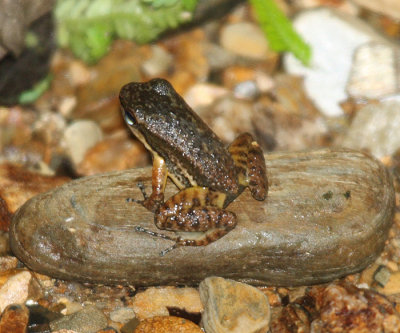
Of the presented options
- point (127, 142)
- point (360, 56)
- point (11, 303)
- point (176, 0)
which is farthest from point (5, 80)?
point (360, 56)

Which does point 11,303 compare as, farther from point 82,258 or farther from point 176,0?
point 176,0

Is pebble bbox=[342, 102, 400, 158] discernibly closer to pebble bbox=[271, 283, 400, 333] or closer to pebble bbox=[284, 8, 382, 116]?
pebble bbox=[284, 8, 382, 116]

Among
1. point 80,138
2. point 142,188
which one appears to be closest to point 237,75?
point 80,138

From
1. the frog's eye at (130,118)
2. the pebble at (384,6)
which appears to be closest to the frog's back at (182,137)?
the frog's eye at (130,118)

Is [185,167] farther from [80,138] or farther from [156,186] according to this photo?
[80,138]

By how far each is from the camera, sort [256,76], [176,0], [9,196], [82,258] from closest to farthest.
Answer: [82,258] → [9,196] → [176,0] → [256,76]

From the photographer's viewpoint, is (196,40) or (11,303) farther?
(196,40)
